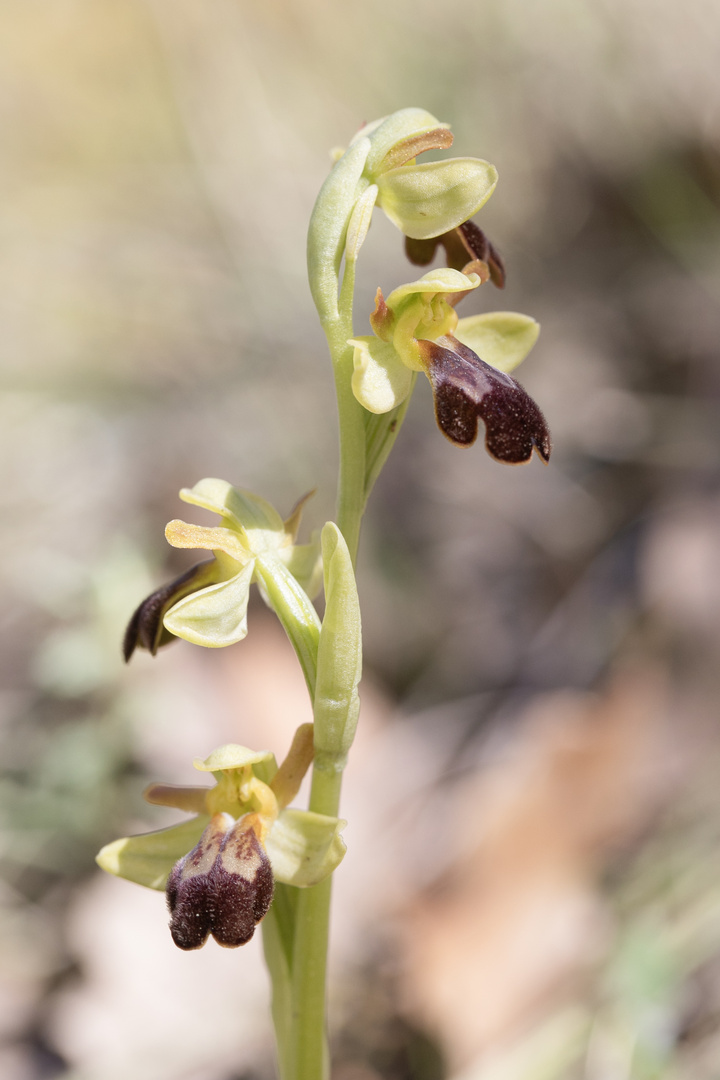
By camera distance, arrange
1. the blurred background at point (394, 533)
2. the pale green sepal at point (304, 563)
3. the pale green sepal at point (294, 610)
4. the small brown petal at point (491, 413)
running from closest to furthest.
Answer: the small brown petal at point (491, 413) < the pale green sepal at point (294, 610) < the pale green sepal at point (304, 563) < the blurred background at point (394, 533)

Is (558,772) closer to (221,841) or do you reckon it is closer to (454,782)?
(454,782)

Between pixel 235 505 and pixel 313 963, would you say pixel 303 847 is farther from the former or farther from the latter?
pixel 235 505

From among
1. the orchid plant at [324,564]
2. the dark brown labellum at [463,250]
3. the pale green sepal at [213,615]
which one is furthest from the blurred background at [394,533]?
the dark brown labellum at [463,250]

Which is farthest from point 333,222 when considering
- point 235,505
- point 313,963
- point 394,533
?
point 394,533

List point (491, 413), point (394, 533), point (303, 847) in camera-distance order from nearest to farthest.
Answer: point (491, 413), point (303, 847), point (394, 533)

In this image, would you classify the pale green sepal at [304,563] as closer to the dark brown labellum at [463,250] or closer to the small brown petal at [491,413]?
the small brown petal at [491,413]

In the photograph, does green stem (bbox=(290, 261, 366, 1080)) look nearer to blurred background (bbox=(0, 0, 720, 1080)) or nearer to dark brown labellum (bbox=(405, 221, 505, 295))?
dark brown labellum (bbox=(405, 221, 505, 295))
